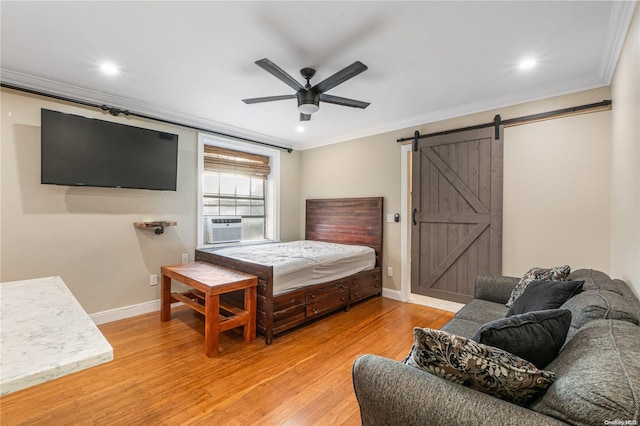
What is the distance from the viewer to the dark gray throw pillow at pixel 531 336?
1039 mm

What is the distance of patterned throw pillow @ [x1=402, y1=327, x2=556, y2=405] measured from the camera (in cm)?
89

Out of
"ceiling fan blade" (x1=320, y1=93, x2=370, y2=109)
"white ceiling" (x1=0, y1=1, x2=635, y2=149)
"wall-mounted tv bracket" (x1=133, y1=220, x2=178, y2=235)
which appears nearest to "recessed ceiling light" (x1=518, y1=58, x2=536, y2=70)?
"white ceiling" (x1=0, y1=1, x2=635, y2=149)

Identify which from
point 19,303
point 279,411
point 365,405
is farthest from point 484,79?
point 19,303

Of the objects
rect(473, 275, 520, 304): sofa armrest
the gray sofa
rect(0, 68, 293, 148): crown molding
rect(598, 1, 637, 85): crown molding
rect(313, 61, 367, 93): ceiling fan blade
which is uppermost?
rect(598, 1, 637, 85): crown molding

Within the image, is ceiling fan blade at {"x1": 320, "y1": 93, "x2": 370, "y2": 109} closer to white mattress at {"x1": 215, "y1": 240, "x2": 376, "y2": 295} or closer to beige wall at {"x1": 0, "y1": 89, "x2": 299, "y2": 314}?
white mattress at {"x1": 215, "y1": 240, "x2": 376, "y2": 295}

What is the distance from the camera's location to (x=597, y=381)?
2.50 feet

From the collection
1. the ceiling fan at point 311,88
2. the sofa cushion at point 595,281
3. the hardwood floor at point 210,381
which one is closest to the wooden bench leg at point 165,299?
the hardwood floor at point 210,381

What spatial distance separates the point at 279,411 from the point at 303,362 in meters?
0.60

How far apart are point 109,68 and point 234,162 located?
6.92 ft

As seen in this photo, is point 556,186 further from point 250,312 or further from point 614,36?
point 250,312

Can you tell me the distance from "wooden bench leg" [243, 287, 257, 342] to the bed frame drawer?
60 centimetres

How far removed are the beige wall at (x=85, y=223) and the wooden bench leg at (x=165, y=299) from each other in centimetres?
40

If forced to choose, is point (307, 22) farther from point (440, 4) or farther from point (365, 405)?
point (365, 405)

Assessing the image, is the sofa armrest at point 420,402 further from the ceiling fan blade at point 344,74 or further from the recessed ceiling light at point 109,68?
the recessed ceiling light at point 109,68
